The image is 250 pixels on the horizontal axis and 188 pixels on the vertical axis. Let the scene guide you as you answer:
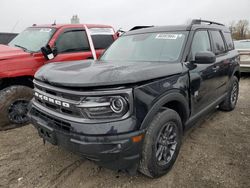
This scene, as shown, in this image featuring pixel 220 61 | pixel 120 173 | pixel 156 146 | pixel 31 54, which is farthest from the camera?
pixel 31 54

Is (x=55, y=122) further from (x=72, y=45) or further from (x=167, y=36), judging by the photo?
(x=72, y=45)

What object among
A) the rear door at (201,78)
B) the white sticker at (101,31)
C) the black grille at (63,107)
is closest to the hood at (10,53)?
the black grille at (63,107)

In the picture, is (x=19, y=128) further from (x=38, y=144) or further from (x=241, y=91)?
(x=241, y=91)

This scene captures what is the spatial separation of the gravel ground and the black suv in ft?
0.91

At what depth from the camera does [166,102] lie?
249cm

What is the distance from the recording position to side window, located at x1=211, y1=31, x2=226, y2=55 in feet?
12.9

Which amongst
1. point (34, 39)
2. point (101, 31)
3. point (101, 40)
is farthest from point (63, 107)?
point (101, 31)

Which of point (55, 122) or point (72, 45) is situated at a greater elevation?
point (72, 45)

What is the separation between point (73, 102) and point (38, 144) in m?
1.77

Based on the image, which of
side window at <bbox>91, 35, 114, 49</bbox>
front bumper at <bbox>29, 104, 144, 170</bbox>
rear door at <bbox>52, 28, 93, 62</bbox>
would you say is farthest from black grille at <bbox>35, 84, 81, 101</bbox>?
side window at <bbox>91, 35, 114, 49</bbox>

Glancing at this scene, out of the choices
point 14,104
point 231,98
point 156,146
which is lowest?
point 231,98

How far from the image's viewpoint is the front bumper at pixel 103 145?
2.05 metres

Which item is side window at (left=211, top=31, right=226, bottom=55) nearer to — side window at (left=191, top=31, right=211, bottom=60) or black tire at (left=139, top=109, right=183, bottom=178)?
side window at (left=191, top=31, right=211, bottom=60)

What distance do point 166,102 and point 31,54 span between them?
115 inches
